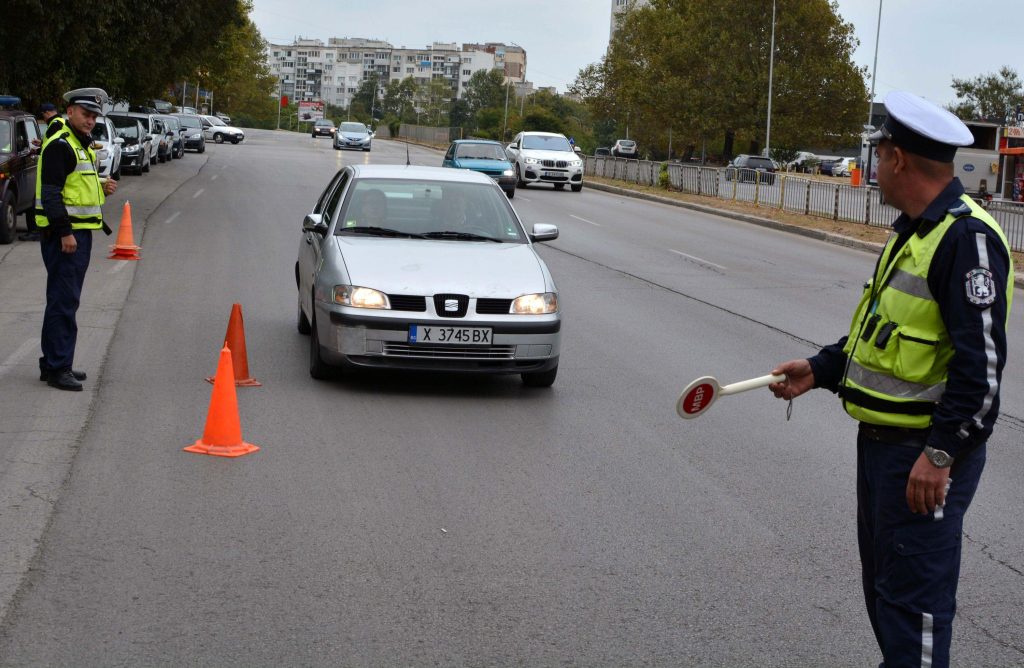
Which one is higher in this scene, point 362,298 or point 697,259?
point 362,298

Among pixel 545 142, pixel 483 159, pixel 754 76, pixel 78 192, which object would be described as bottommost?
pixel 78 192

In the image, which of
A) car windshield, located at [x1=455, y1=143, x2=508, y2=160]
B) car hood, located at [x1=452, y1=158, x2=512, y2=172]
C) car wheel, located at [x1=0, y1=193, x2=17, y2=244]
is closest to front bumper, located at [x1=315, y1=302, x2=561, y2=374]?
car wheel, located at [x1=0, y1=193, x2=17, y2=244]

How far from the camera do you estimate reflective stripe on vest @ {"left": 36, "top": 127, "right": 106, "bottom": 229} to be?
8.36 metres

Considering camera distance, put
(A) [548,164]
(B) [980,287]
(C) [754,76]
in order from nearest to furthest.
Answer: (B) [980,287]
(A) [548,164]
(C) [754,76]

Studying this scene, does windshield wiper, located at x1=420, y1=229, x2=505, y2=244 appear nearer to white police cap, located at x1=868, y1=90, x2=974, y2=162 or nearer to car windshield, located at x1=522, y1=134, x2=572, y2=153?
→ white police cap, located at x1=868, y1=90, x2=974, y2=162

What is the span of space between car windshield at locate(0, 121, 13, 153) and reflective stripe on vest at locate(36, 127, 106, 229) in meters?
10.2

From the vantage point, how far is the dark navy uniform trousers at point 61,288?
8.37 metres

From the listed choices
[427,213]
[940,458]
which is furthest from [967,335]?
[427,213]

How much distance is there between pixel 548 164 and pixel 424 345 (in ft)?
105

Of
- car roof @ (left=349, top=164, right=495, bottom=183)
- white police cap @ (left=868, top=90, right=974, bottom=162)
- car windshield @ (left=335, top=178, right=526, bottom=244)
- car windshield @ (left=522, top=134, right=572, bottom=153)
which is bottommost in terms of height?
car windshield @ (left=335, top=178, right=526, bottom=244)

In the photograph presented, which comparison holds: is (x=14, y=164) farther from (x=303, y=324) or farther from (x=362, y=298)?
(x=362, y=298)

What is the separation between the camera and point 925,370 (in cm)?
337

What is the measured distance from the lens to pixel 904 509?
134 inches

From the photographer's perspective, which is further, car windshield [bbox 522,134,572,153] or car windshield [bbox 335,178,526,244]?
car windshield [bbox 522,134,572,153]
